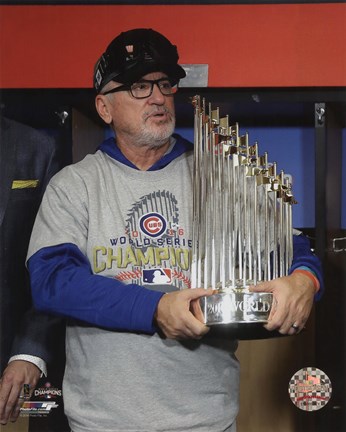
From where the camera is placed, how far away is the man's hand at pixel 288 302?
119 centimetres

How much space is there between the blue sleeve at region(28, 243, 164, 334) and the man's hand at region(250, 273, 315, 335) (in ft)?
0.52

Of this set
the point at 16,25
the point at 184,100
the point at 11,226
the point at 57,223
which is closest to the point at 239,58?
the point at 184,100

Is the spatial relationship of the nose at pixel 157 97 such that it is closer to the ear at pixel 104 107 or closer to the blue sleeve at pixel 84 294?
the ear at pixel 104 107

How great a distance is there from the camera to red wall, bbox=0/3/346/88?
198 centimetres

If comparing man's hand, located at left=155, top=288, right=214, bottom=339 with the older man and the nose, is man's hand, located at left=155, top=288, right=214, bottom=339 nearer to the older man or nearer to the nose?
the older man

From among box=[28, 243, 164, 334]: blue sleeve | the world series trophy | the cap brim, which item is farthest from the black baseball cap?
box=[28, 243, 164, 334]: blue sleeve

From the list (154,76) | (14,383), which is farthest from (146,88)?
(14,383)

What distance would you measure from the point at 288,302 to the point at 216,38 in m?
0.95

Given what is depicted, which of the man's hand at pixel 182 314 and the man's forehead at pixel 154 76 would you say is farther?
the man's forehead at pixel 154 76

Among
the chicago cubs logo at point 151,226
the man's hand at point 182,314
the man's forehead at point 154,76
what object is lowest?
the man's hand at point 182,314

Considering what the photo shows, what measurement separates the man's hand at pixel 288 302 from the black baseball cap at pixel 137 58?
43 cm

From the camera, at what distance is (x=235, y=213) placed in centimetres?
132

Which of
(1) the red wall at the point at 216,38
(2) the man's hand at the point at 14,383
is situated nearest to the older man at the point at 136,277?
(2) the man's hand at the point at 14,383

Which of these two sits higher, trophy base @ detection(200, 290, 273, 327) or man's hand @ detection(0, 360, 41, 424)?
trophy base @ detection(200, 290, 273, 327)
